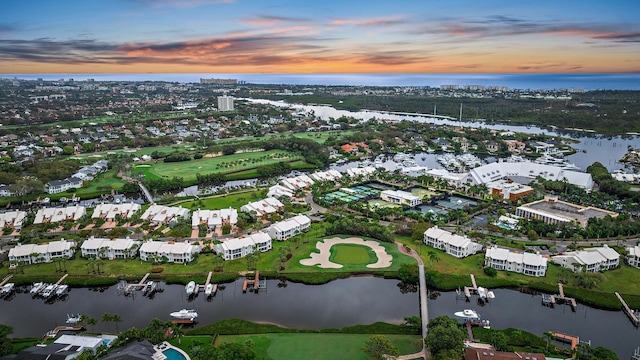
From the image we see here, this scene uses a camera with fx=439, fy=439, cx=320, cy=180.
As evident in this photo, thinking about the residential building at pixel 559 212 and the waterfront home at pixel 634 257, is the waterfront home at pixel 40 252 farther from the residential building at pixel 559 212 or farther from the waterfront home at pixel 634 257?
the waterfront home at pixel 634 257

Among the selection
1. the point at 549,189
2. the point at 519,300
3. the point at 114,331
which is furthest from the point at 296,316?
the point at 549,189

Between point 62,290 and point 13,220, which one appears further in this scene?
point 13,220

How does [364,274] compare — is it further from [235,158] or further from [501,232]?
[235,158]

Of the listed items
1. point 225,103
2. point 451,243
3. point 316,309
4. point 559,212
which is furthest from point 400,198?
point 225,103

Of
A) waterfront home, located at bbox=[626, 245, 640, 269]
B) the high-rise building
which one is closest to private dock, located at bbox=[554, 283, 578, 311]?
Result: waterfront home, located at bbox=[626, 245, 640, 269]

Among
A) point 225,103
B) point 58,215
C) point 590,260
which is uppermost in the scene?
point 225,103

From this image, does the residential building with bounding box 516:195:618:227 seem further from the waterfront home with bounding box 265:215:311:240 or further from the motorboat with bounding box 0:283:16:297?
the motorboat with bounding box 0:283:16:297

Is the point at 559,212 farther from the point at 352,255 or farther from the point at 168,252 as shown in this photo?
the point at 168,252
